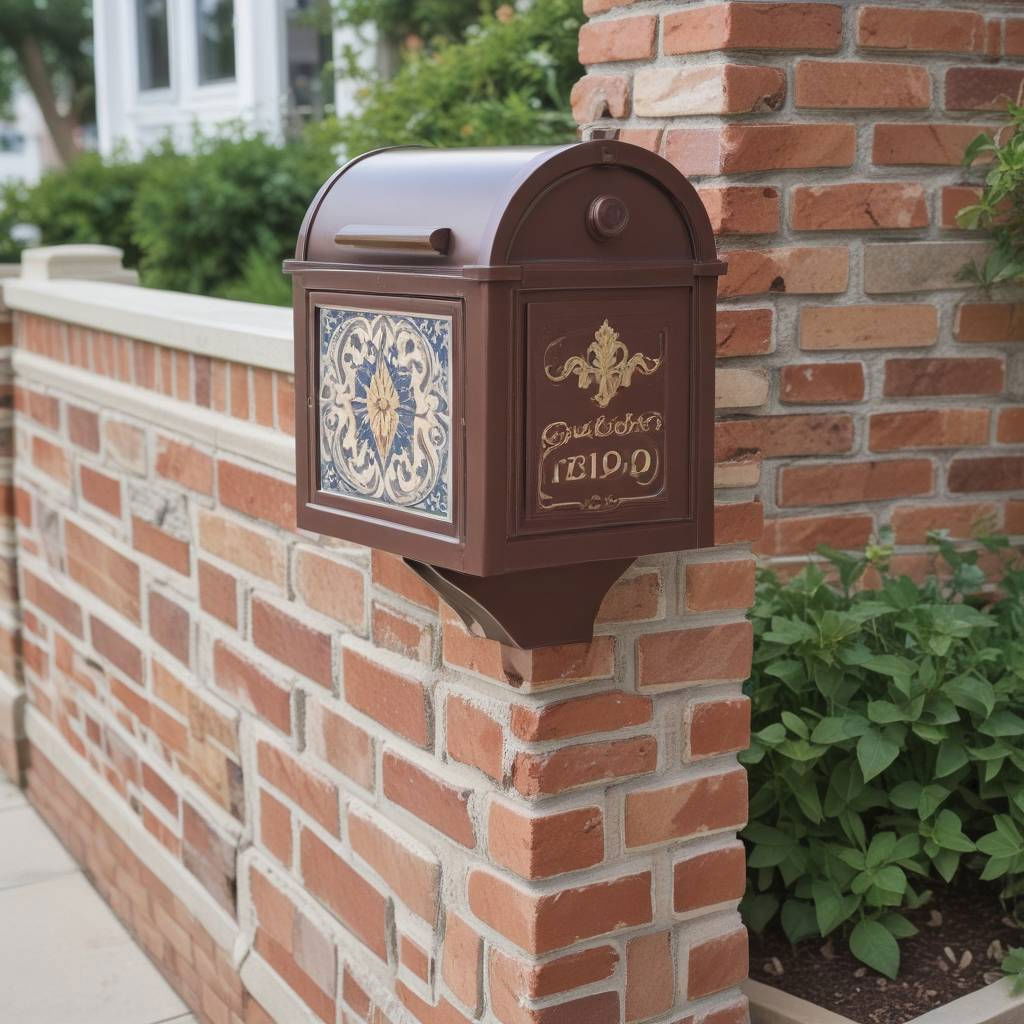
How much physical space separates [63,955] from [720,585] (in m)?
1.83

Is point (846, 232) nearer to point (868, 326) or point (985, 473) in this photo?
point (868, 326)

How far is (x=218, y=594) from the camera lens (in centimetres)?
246

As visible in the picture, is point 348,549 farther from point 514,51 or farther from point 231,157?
point 231,157

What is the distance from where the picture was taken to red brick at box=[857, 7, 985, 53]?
2.17m

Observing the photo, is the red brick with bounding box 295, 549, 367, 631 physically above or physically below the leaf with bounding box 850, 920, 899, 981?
above

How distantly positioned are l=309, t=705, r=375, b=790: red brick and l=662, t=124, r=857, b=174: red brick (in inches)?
36.4

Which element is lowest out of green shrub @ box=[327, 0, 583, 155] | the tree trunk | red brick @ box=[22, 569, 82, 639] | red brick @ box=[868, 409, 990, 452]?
red brick @ box=[22, 569, 82, 639]

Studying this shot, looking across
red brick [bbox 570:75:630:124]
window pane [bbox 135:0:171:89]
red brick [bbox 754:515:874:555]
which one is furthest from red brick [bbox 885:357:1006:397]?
window pane [bbox 135:0:171:89]

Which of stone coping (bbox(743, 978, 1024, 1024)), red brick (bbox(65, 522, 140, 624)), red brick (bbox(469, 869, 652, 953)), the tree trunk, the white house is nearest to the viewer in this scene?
red brick (bbox(469, 869, 652, 953))

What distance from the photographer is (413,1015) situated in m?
1.90

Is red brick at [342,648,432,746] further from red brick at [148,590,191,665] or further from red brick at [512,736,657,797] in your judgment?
red brick at [148,590,191,665]

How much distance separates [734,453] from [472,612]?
0.43 metres

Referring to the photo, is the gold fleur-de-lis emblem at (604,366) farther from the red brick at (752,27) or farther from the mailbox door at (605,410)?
the red brick at (752,27)

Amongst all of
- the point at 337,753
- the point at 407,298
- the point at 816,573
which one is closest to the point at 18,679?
the point at 337,753
